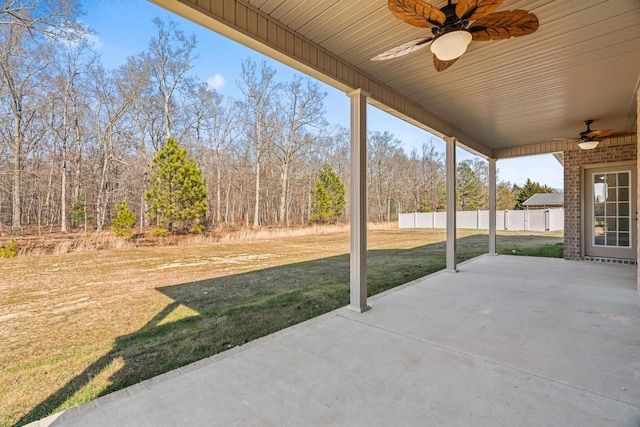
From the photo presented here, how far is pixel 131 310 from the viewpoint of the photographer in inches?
141

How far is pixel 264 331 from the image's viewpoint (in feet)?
9.48

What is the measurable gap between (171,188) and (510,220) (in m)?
17.3

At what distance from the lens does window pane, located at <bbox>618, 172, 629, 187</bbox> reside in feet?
19.3

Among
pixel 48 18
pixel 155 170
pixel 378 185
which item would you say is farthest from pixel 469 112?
pixel 378 185

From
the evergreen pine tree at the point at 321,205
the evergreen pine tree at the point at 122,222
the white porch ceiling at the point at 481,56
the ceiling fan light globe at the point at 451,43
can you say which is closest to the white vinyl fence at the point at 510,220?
the evergreen pine tree at the point at 321,205

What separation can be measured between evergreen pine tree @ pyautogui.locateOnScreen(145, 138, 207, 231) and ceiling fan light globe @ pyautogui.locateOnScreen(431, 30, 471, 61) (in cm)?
1061

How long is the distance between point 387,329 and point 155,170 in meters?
10.8

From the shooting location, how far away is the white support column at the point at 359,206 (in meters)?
3.25

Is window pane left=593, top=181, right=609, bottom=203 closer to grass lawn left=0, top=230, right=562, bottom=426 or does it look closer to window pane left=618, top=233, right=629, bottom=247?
window pane left=618, top=233, right=629, bottom=247

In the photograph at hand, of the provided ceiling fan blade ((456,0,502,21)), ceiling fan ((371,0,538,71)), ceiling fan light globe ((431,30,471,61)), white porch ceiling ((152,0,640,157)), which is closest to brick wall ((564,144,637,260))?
white porch ceiling ((152,0,640,157))

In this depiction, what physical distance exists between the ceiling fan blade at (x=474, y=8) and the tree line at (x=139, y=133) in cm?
540

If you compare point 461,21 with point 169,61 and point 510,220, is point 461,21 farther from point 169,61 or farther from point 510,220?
point 510,220

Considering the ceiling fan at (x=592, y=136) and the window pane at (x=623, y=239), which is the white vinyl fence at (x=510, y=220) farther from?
the ceiling fan at (x=592, y=136)

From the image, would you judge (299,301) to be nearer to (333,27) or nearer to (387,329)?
(387,329)
